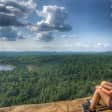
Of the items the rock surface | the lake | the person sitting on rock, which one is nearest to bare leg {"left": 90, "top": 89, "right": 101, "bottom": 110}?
the person sitting on rock

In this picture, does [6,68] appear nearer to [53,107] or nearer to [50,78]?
[50,78]

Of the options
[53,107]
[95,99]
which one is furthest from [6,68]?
A: [95,99]

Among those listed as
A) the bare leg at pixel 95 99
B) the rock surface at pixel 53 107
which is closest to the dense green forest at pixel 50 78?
the rock surface at pixel 53 107

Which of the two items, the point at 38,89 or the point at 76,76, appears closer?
the point at 38,89

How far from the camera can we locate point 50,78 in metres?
28.9

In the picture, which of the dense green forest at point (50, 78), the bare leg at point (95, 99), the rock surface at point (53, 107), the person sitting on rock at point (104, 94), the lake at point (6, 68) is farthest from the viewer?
the lake at point (6, 68)

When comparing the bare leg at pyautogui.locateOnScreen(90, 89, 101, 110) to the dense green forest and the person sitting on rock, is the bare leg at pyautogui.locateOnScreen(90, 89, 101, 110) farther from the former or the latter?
the dense green forest

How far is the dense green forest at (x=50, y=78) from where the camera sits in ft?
71.6

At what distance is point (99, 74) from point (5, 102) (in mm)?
9864

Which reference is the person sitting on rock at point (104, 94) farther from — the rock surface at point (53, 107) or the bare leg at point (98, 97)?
the rock surface at point (53, 107)

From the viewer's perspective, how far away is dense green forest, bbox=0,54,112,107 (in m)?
21.8

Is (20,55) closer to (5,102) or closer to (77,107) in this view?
(5,102)

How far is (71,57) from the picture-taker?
37.0 m

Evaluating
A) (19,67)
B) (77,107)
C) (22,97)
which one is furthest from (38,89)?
(77,107)
